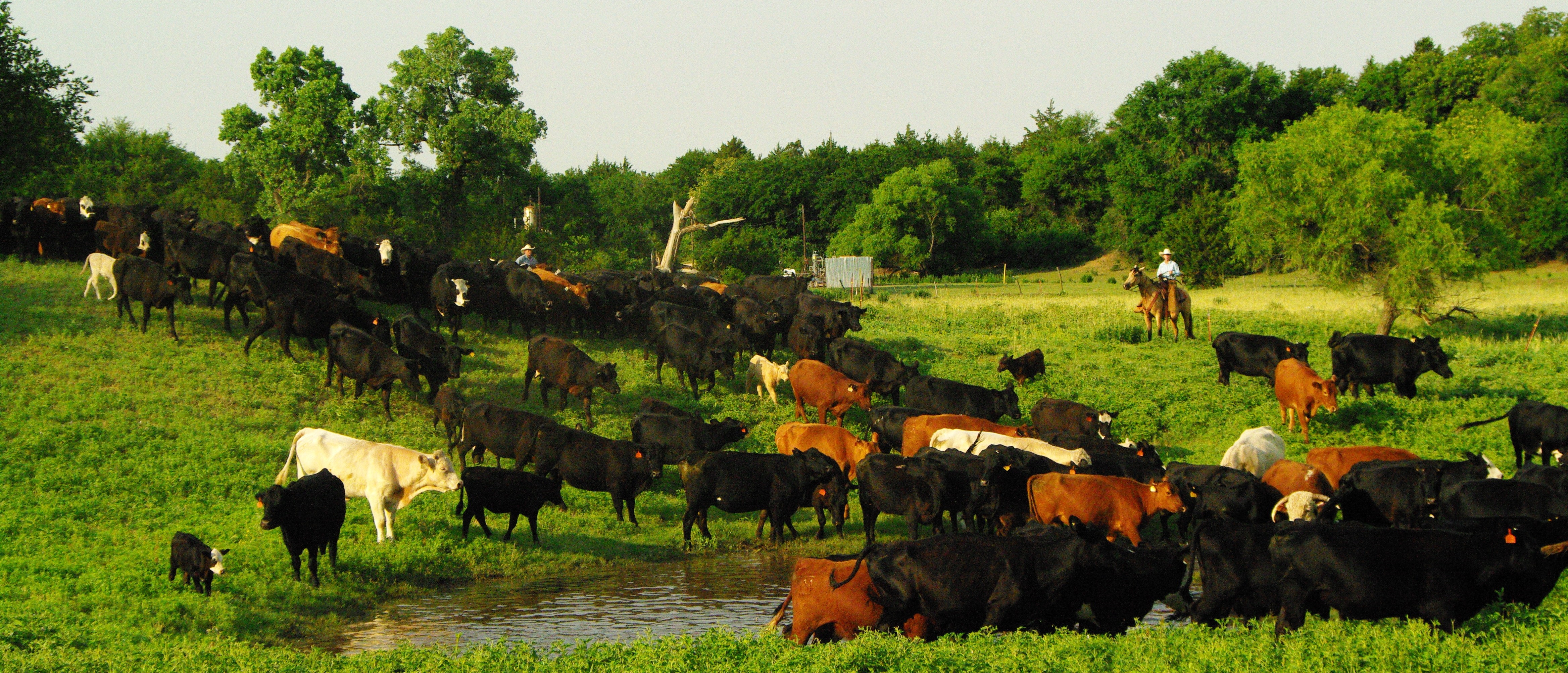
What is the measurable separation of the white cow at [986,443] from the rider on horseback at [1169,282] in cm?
1148

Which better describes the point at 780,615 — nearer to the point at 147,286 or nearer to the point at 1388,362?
the point at 147,286

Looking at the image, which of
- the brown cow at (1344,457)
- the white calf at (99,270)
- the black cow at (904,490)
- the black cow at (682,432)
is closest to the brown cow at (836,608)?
the black cow at (904,490)

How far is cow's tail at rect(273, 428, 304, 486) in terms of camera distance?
13484 mm

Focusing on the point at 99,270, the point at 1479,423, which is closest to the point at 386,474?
the point at 99,270

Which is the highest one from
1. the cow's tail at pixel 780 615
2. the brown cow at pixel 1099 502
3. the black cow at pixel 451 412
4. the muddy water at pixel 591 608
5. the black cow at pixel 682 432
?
the black cow at pixel 451 412

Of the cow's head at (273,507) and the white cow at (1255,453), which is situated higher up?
the cow's head at (273,507)

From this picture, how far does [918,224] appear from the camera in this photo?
228 feet

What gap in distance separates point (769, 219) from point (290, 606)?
69.1 m

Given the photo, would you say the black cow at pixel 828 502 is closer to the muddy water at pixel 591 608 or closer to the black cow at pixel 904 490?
the black cow at pixel 904 490

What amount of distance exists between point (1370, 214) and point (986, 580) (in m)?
27.8

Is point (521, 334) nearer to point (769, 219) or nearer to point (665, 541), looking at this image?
point (665, 541)

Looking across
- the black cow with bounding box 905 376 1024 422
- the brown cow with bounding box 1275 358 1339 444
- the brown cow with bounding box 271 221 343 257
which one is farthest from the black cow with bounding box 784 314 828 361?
the brown cow with bounding box 271 221 343 257

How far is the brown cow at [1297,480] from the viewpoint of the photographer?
1349 cm

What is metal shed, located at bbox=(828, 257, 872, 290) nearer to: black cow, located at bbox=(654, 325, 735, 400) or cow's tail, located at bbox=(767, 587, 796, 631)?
A: black cow, located at bbox=(654, 325, 735, 400)
